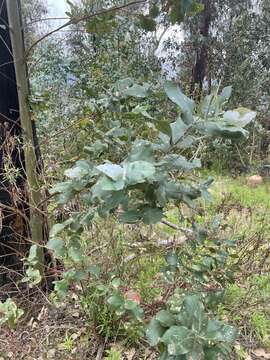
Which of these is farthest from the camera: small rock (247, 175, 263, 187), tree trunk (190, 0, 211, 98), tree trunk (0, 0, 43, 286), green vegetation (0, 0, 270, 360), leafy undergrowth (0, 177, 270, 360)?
tree trunk (190, 0, 211, 98)

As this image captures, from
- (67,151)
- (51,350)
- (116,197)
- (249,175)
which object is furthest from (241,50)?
(116,197)

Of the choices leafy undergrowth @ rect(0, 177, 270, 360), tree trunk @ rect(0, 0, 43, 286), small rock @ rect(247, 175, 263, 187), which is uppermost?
tree trunk @ rect(0, 0, 43, 286)

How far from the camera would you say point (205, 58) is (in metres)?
7.61

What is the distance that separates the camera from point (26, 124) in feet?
6.75

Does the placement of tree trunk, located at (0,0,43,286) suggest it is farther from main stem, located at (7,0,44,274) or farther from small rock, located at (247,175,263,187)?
small rock, located at (247,175,263,187)

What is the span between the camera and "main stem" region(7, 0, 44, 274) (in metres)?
1.93

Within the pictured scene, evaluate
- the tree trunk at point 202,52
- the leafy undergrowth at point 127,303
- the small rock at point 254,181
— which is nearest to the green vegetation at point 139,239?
the leafy undergrowth at point 127,303

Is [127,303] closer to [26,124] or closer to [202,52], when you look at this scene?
[26,124]

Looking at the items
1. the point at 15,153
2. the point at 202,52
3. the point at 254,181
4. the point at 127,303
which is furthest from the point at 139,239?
the point at 202,52

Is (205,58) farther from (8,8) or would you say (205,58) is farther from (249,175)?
(8,8)

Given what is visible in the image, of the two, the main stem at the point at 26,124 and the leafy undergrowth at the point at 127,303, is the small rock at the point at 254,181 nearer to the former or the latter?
the leafy undergrowth at the point at 127,303

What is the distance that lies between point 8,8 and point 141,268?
1.49 meters

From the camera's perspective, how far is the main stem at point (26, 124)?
193cm

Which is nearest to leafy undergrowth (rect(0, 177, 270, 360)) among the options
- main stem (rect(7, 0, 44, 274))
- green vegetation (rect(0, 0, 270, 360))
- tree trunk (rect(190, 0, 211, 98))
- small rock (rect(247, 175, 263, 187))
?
green vegetation (rect(0, 0, 270, 360))
